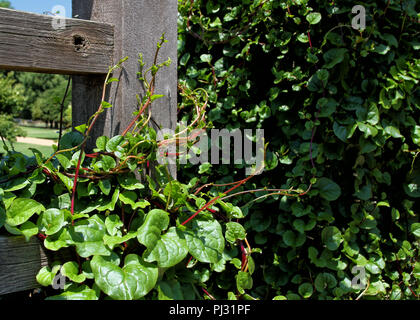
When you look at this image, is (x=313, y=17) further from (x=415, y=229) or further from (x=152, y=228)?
(x=415, y=229)

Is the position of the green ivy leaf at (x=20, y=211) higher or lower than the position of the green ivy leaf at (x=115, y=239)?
higher

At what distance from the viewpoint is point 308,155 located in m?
1.45

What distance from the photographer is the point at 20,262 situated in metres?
0.82

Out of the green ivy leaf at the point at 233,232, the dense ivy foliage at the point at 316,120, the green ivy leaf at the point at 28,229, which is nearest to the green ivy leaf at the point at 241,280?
the green ivy leaf at the point at 233,232

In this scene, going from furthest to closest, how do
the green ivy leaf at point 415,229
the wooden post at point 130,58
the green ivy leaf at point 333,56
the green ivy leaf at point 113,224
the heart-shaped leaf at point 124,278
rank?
the green ivy leaf at point 415,229
the green ivy leaf at point 333,56
the wooden post at point 130,58
the green ivy leaf at point 113,224
the heart-shaped leaf at point 124,278

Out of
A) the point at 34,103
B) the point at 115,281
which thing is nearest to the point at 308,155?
the point at 115,281

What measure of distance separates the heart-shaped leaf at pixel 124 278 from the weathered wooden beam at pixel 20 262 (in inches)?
5.7

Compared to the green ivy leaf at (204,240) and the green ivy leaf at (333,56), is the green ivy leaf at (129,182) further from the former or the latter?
the green ivy leaf at (333,56)

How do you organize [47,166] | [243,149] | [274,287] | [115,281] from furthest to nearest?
[243,149] → [274,287] → [47,166] → [115,281]

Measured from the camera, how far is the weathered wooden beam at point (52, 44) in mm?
839

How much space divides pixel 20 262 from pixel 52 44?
20.8 inches

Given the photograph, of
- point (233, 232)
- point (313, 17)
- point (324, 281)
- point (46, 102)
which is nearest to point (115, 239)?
point (233, 232)
